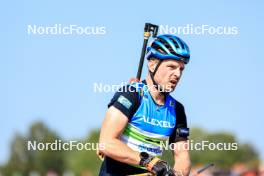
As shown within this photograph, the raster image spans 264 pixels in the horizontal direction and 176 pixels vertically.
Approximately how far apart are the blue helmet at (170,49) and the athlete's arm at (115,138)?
1.03 meters

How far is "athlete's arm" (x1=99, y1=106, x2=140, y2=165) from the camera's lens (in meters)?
11.1

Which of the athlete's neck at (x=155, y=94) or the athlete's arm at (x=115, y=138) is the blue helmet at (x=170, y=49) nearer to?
the athlete's neck at (x=155, y=94)

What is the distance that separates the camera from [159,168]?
11.0 meters

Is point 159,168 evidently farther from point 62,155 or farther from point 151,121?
point 62,155

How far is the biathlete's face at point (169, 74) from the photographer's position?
454 inches

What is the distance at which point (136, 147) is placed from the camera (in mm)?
11555

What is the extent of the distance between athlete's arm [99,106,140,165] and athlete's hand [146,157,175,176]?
0.20 meters

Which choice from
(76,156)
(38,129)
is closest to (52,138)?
(38,129)

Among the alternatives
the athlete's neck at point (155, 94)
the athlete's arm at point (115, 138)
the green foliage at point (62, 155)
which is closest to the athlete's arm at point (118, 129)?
the athlete's arm at point (115, 138)

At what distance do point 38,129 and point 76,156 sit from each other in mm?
15247

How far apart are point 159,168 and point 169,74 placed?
1.28m

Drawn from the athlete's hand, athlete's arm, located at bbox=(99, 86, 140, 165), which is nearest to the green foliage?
athlete's arm, located at bbox=(99, 86, 140, 165)

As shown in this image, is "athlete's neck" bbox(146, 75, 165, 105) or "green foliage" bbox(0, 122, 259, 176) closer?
"athlete's neck" bbox(146, 75, 165, 105)

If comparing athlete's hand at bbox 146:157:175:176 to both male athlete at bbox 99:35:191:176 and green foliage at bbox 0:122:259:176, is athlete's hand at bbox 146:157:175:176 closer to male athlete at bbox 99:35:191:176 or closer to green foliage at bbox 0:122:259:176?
male athlete at bbox 99:35:191:176
